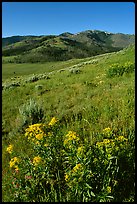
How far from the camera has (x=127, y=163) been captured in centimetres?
411

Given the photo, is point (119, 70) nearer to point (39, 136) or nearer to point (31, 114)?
point (31, 114)

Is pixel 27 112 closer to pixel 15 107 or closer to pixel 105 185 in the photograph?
pixel 15 107

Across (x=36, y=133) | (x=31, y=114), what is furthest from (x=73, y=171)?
(x=31, y=114)

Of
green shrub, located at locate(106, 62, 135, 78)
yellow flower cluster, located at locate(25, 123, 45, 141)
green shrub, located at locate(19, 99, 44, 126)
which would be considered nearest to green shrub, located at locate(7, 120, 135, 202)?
yellow flower cluster, located at locate(25, 123, 45, 141)

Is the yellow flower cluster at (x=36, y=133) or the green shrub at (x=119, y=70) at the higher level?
the green shrub at (x=119, y=70)

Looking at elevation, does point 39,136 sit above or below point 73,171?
above

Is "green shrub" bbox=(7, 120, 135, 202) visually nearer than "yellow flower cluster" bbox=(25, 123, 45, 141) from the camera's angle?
Yes

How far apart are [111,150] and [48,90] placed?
28.1ft

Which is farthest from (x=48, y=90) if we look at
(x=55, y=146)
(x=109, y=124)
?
(x=55, y=146)

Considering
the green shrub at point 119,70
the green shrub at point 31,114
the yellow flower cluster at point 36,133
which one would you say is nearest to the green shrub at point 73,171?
the yellow flower cluster at point 36,133

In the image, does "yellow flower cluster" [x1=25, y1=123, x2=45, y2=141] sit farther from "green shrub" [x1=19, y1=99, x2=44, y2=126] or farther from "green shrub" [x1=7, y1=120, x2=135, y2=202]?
"green shrub" [x1=19, y1=99, x2=44, y2=126]

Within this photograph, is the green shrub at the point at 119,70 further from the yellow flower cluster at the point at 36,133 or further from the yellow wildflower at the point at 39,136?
the yellow wildflower at the point at 39,136

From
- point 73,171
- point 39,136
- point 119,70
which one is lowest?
point 73,171

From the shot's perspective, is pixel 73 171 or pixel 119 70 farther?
pixel 119 70
